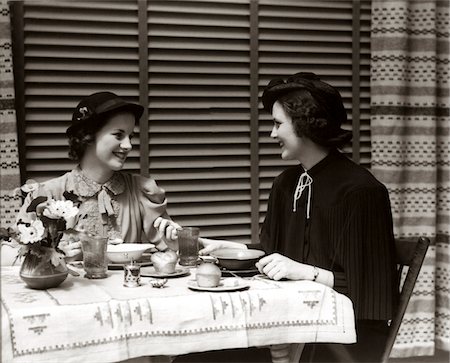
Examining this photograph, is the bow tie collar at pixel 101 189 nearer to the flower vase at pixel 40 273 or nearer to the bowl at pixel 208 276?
the flower vase at pixel 40 273

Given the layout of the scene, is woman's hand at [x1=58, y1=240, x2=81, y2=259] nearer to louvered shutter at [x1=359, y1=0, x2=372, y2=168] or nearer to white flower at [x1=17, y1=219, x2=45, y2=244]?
white flower at [x1=17, y1=219, x2=45, y2=244]

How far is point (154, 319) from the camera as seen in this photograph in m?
1.87

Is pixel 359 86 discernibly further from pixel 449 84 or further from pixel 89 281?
pixel 89 281

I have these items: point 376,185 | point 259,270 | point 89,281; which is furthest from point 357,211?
point 89,281

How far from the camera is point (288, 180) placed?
2.78 meters

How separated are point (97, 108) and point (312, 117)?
0.86 meters

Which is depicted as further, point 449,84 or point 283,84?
point 449,84

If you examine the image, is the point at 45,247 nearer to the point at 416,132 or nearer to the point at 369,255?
the point at 369,255

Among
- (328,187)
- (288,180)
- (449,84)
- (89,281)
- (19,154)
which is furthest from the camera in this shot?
(449,84)

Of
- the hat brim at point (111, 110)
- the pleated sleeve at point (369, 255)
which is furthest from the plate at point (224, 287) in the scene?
the hat brim at point (111, 110)

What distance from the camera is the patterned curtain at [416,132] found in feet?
11.4

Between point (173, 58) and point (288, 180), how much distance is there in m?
0.97

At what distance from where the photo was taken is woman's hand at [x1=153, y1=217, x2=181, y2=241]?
8.64 feet

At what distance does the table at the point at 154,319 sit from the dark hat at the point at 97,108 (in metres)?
0.81
